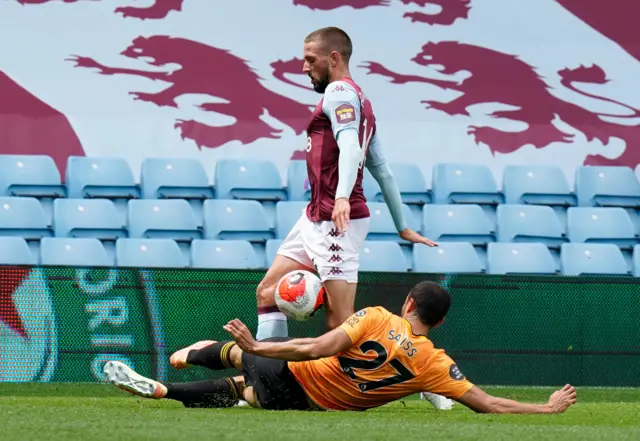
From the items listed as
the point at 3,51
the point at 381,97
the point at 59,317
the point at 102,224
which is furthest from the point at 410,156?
the point at 59,317

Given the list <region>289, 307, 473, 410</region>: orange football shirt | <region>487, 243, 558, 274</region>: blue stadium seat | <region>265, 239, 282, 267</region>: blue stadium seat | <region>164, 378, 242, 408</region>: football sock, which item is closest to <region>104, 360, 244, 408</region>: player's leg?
<region>164, 378, 242, 408</region>: football sock

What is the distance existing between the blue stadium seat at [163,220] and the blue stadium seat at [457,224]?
2275mm

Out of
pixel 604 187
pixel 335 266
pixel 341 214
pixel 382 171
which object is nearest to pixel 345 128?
pixel 341 214

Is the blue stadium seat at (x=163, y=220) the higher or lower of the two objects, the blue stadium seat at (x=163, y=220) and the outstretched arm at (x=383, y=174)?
the lower

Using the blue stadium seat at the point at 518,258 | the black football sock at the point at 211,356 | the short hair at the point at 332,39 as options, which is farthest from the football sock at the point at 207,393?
the blue stadium seat at the point at 518,258

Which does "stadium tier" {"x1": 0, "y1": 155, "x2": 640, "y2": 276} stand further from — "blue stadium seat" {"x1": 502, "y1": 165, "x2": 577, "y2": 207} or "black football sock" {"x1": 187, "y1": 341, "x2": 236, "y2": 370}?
"black football sock" {"x1": 187, "y1": 341, "x2": 236, "y2": 370}

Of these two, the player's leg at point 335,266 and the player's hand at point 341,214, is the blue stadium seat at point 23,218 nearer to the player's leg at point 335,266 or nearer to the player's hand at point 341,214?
the player's leg at point 335,266

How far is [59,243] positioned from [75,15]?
289 centimetres

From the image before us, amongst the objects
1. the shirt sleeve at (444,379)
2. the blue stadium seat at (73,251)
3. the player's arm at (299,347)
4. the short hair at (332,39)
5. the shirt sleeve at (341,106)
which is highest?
the short hair at (332,39)

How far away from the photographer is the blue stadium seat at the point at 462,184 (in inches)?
477

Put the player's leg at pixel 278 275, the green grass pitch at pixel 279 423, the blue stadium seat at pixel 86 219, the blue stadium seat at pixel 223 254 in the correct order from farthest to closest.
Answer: the blue stadium seat at pixel 86 219 < the blue stadium seat at pixel 223 254 < the player's leg at pixel 278 275 < the green grass pitch at pixel 279 423

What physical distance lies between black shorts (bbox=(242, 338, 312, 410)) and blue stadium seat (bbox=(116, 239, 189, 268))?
465 centimetres

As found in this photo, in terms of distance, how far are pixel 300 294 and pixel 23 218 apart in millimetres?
5451

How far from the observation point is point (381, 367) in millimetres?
5711
